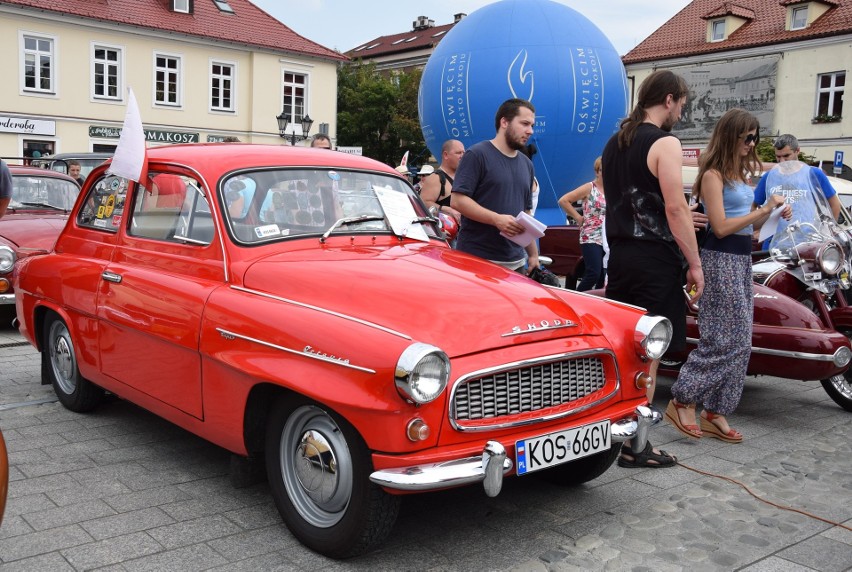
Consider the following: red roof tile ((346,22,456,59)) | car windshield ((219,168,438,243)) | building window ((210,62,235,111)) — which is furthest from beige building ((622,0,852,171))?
car windshield ((219,168,438,243))

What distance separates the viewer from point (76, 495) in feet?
13.0

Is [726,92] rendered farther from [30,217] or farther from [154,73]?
[30,217]

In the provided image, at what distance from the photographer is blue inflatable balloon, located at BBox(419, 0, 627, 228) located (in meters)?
15.4

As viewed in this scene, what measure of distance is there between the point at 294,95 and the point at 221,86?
3.36 meters

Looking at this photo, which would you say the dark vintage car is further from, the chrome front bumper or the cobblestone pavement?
the chrome front bumper

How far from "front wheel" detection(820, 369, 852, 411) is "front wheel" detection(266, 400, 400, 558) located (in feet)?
13.6

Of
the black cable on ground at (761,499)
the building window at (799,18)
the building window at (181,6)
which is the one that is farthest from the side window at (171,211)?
the building window at (799,18)

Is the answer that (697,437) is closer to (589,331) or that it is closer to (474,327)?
(589,331)

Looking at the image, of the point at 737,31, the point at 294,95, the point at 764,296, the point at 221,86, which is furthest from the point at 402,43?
the point at 764,296

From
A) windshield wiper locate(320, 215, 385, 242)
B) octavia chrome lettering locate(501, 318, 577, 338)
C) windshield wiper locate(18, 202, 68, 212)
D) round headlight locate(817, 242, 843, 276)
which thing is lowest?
octavia chrome lettering locate(501, 318, 577, 338)

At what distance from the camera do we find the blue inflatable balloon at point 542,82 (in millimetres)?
15391

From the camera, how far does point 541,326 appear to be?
3.61 m

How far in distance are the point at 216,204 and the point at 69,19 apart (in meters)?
30.8

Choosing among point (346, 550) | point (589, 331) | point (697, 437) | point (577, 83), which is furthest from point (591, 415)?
point (577, 83)
